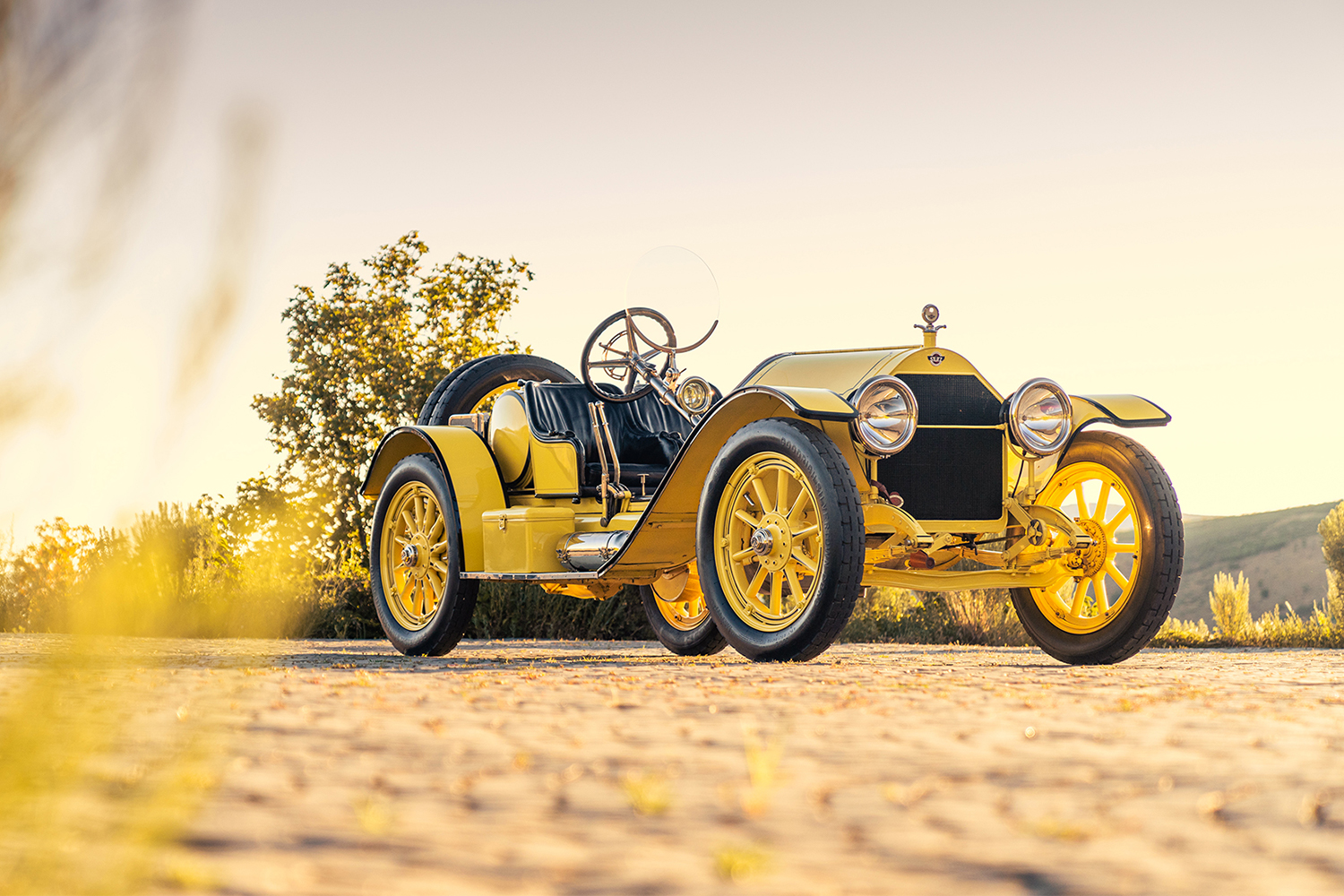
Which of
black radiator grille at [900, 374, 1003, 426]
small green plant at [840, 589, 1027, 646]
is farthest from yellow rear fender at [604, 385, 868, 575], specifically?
small green plant at [840, 589, 1027, 646]

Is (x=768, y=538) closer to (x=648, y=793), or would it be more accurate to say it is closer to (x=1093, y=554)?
(x=1093, y=554)

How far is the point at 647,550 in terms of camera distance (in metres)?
7.39

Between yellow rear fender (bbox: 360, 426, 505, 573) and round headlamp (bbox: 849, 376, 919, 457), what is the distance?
2.77 m

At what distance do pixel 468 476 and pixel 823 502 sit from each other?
309cm

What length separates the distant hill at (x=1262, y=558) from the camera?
41281 millimetres

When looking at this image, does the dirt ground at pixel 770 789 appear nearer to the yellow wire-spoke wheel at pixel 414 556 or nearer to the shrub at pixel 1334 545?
the yellow wire-spoke wheel at pixel 414 556

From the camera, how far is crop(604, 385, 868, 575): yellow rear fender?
6277mm

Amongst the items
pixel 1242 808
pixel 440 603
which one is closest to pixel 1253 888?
pixel 1242 808

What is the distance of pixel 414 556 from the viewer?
882cm

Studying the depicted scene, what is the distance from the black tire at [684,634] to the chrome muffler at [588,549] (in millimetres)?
1263

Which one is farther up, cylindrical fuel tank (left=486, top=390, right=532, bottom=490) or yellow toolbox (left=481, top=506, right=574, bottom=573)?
cylindrical fuel tank (left=486, top=390, right=532, bottom=490)

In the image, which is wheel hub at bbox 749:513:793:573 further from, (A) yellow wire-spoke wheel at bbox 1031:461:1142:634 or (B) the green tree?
(B) the green tree

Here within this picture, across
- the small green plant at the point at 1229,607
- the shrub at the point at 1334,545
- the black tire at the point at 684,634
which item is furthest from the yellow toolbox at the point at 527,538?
the shrub at the point at 1334,545

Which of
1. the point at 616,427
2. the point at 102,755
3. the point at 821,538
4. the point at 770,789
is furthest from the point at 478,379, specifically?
the point at 770,789
